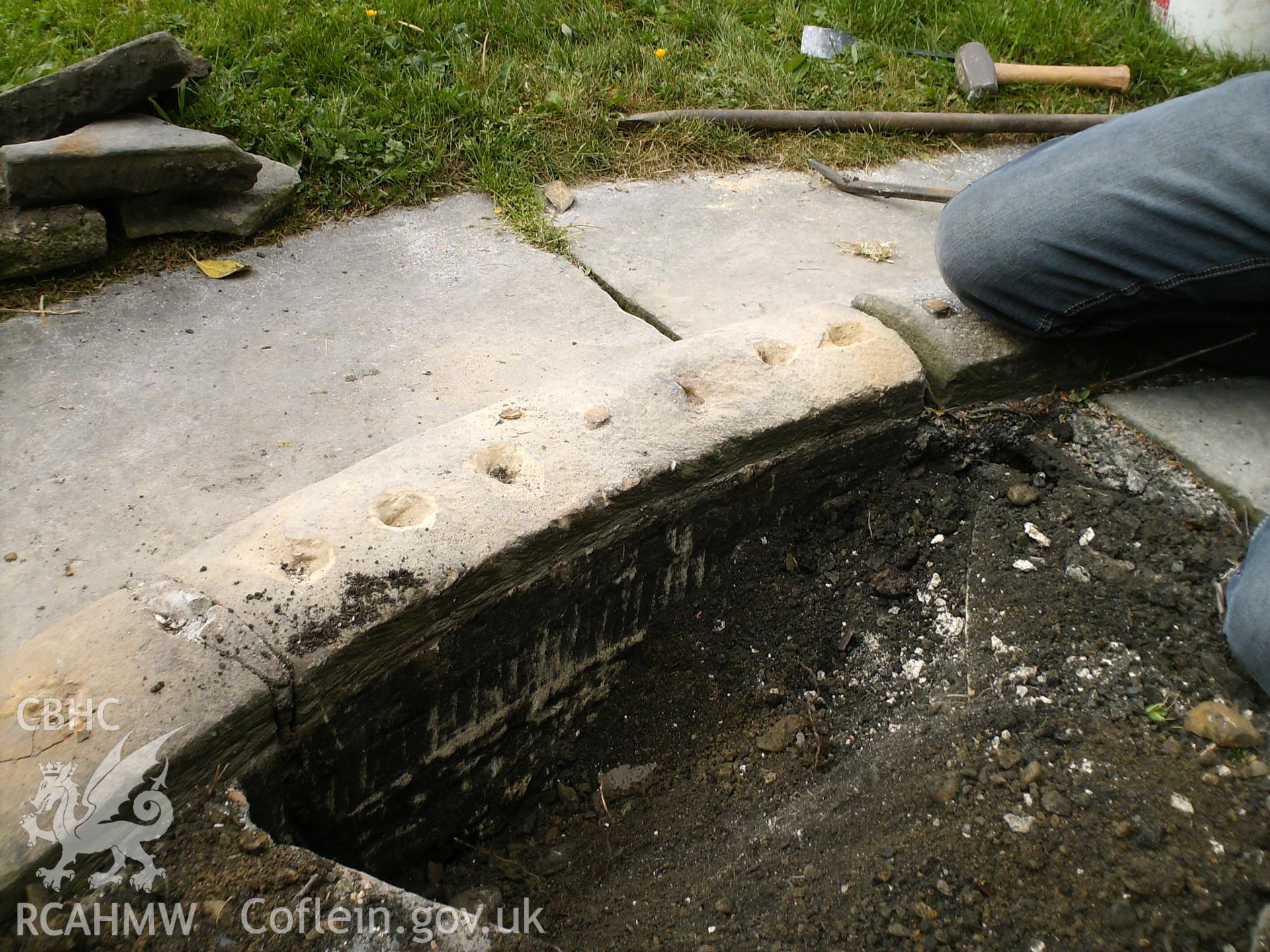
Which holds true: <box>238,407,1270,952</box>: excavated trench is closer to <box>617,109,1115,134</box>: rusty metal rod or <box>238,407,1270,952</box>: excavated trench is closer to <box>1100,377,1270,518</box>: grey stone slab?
<box>1100,377,1270,518</box>: grey stone slab

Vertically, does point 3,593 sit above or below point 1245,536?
below

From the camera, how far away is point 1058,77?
11.9ft

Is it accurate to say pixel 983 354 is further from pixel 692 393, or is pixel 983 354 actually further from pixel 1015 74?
pixel 1015 74

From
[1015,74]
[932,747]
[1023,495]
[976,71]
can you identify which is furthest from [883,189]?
[932,747]

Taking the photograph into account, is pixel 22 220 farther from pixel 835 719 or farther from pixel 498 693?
pixel 835 719

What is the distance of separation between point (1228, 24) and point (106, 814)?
15.6ft

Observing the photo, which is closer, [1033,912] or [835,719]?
[1033,912]

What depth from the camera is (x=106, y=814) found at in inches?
38.9

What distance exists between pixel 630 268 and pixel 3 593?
1.57 meters

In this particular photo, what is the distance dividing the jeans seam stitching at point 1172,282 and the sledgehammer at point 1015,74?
2.20 meters

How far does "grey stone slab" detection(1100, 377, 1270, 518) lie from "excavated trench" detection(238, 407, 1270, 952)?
0.05 m

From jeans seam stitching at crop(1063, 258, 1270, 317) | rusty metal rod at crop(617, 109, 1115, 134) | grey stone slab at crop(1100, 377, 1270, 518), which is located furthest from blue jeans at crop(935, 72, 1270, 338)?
rusty metal rod at crop(617, 109, 1115, 134)

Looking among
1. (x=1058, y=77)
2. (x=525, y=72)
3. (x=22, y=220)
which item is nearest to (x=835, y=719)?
(x=22, y=220)

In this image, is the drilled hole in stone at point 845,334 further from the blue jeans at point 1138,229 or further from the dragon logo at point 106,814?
the dragon logo at point 106,814
